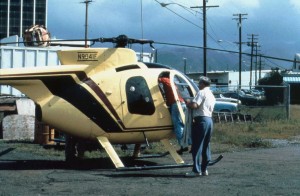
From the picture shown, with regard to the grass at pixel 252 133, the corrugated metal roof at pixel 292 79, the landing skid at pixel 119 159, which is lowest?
the grass at pixel 252 133

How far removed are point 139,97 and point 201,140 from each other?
6.19ft

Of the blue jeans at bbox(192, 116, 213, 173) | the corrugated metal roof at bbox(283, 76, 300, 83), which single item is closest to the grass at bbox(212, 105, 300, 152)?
the blue jeans at bbox(192, 116, 213, 173)

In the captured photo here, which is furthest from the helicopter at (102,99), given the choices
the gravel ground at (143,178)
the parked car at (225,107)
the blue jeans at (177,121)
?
the parked car at (225,107)

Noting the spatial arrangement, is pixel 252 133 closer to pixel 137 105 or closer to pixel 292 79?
pixel 137 105

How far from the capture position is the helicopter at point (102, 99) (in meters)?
12.9

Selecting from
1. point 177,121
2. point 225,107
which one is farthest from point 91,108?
point 225,107

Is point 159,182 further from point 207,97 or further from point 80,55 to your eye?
point 80,55

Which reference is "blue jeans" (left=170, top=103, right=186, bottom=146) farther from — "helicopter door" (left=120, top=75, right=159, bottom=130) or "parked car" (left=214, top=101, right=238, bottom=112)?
"parked car" (left=214, top=101, right=238, bottom=112)

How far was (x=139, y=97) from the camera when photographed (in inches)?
512

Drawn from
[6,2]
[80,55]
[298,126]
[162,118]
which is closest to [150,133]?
[162,118]

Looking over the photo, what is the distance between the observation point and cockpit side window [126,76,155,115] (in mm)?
12977

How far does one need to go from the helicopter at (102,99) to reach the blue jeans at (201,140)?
101 centimetres

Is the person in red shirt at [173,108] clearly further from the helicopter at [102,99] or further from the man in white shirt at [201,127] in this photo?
the man in white shirt at [201,127]

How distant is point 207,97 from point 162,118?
148 centimetres
